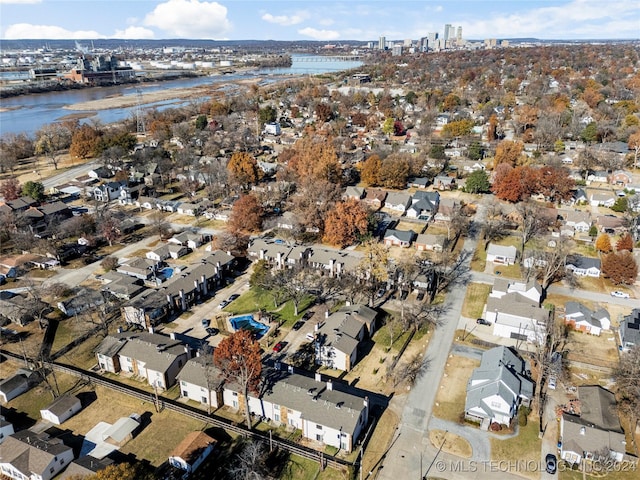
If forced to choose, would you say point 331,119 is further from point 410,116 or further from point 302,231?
point 302,231

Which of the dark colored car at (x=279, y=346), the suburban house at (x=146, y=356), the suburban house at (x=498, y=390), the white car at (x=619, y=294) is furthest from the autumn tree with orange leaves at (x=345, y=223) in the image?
the white car at (x=619, y=294)

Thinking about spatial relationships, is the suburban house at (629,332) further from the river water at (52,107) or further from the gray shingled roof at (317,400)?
the river water at (52,107)

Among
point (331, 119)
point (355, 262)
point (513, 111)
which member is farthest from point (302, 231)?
point (513, 111)

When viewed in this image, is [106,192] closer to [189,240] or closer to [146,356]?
[189,240]

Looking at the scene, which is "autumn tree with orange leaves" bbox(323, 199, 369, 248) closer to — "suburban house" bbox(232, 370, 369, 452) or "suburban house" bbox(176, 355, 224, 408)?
"suburban house" bbox(232, 370, 369, 452)

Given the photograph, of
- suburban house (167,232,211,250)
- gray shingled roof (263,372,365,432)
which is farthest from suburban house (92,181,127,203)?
gray shingled roof (263,372,365,432)

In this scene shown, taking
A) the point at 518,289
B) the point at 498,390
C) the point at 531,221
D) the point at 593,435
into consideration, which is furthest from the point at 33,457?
the point at 531,221
